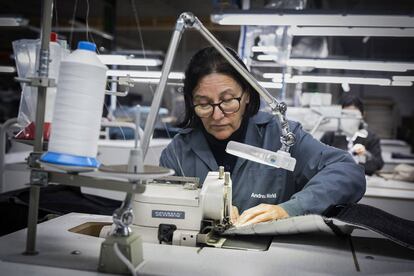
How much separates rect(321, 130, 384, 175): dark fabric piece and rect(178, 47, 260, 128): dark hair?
1.41 metres

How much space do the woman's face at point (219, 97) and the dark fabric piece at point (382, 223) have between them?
20.6 inches

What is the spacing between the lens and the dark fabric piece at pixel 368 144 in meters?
2.89

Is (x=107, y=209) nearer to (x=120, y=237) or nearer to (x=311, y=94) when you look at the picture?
(x=120, y=237)

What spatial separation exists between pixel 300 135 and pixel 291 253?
65cm

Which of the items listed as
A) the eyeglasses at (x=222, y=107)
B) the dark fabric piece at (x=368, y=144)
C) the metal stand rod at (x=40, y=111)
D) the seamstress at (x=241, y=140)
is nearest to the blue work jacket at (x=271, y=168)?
the seamstress at (x=241, y=140)

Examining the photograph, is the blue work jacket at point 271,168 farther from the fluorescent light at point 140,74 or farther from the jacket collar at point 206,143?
the fluorescent light at point 140,74

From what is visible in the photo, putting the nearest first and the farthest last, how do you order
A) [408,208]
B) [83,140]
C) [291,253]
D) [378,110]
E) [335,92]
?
1. [83,140]
2. [291,253]
3. [408,208]
4. [335,92]
5. [378,110]

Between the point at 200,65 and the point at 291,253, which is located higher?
the point at 200,65

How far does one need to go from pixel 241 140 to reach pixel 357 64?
1.23 meters

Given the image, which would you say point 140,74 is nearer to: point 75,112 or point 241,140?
point 241,140

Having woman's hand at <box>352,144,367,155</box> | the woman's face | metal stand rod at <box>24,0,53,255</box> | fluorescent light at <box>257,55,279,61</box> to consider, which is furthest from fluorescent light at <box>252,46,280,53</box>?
metal stand rod at <box>24,0,53,255</box>

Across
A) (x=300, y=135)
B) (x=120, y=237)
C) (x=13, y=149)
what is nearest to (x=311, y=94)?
(x=300, y=135)

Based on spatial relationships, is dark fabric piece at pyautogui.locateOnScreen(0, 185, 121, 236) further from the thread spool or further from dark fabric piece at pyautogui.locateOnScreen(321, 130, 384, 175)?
dark fabric piece at pyautogui.locateOnScreen(321, 130, 384, 175)

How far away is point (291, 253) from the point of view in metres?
0.96
